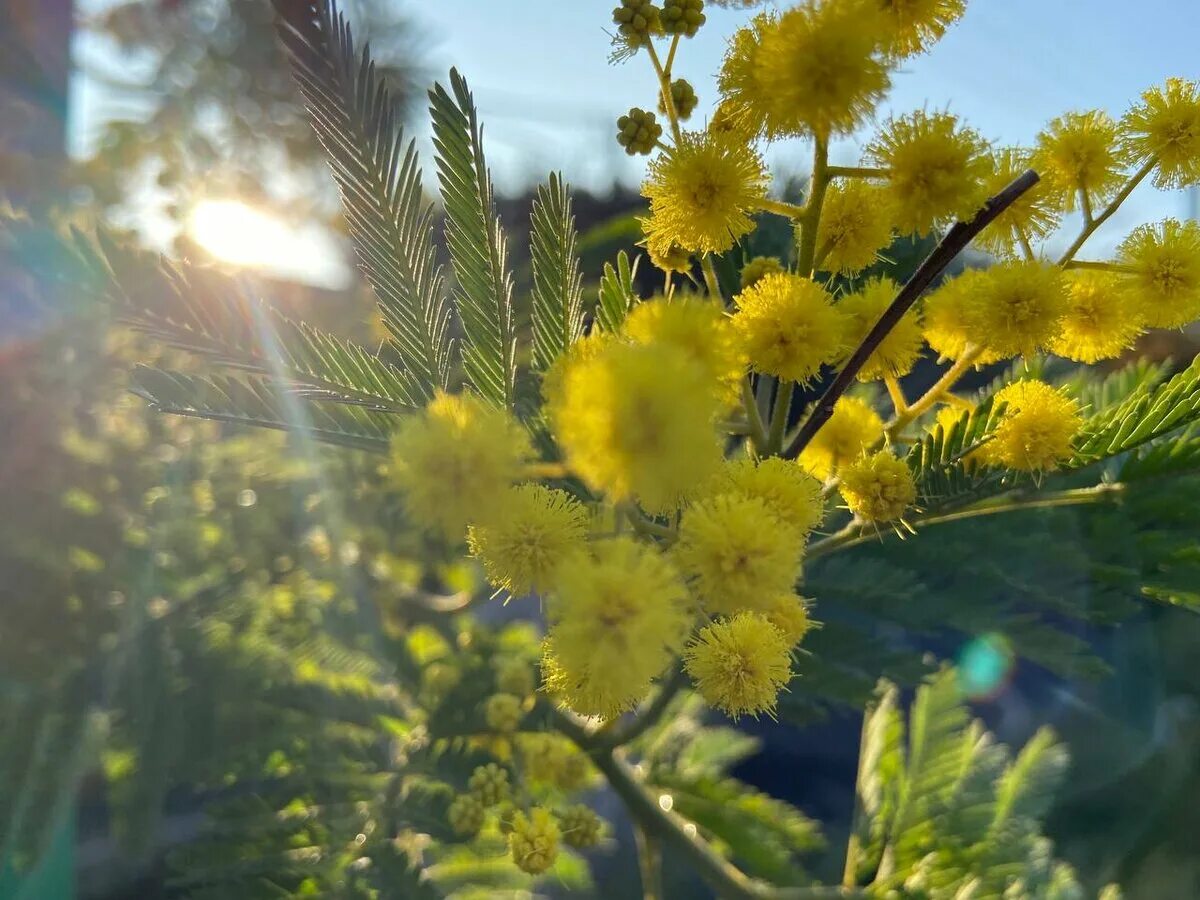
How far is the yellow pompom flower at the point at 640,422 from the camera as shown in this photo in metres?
0.56

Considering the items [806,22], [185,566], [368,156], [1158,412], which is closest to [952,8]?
[806,22]

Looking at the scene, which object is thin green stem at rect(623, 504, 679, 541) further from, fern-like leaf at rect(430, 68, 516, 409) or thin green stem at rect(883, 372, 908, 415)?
thin green stem at rect(883, 372, 908, 415)

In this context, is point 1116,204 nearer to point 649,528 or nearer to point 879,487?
point 879,487

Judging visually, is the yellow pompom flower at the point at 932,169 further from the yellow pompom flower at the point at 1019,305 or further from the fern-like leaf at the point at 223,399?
the fern-like leaf at the point at 223,399

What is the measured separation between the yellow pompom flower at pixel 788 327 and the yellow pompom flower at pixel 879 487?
133 millimetres

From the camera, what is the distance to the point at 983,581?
1.35 m

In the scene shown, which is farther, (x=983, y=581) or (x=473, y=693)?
(x=473, y=693)

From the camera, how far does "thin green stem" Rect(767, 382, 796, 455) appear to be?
0.89 m

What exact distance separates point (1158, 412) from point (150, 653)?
2.13 m

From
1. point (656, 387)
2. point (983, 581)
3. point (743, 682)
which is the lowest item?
point (743, 682)

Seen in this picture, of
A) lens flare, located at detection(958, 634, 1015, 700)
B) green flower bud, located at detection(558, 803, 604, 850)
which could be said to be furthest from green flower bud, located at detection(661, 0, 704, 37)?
lens flare, located at detection(958, 634, 1015, 700)

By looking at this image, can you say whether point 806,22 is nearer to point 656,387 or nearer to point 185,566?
point 656,387

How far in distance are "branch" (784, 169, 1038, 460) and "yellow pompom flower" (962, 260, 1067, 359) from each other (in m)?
0.11

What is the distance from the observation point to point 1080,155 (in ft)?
2.97
